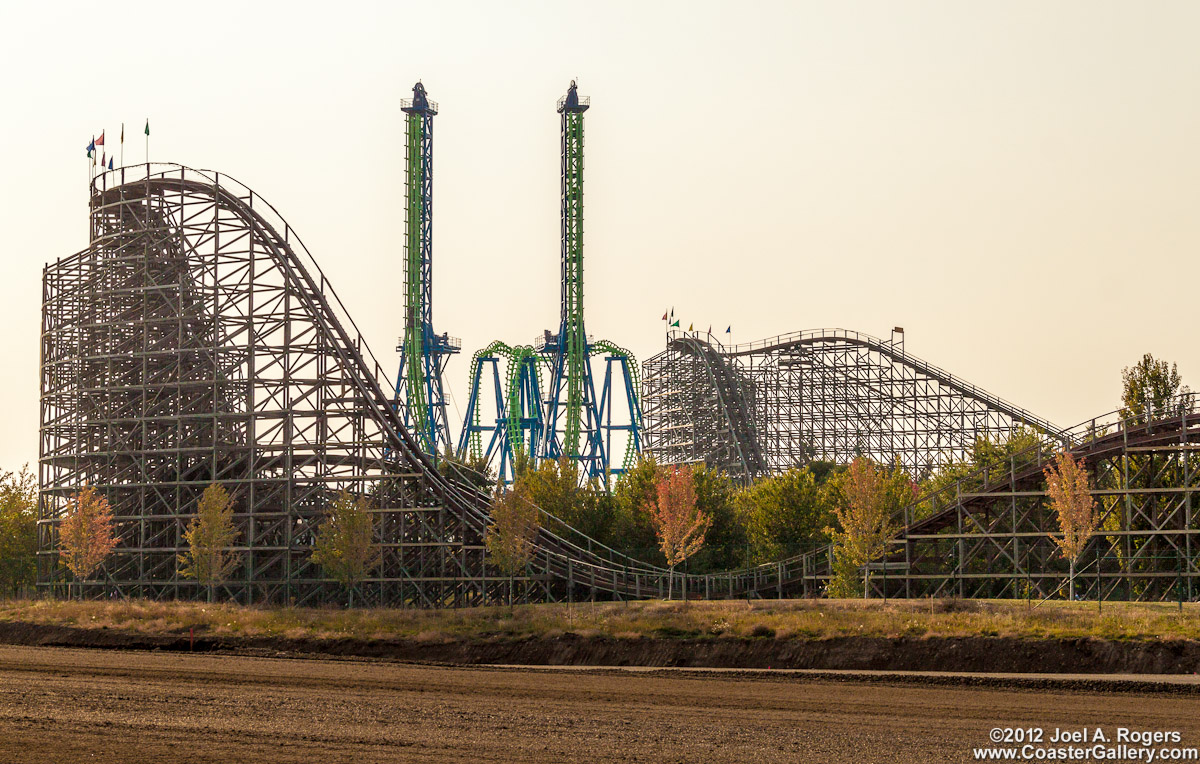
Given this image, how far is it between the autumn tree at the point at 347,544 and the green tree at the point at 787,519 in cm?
1504

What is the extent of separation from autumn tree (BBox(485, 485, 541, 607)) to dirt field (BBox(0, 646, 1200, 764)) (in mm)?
15957

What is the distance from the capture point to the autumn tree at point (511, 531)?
154 ft

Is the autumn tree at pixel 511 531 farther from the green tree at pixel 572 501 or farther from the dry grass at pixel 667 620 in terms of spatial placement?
the green tree at pixel 572 501

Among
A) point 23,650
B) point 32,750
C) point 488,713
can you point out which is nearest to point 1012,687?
point 488,713

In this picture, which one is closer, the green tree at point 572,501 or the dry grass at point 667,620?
the dry grass at point 667,620

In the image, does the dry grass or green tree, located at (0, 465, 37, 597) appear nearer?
the dry grass

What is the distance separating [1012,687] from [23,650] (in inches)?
897

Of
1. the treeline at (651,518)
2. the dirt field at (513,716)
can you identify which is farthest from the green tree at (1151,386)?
the dirt field at (513,716)

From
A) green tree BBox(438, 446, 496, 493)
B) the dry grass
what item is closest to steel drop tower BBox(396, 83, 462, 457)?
green tree BBox(438, 446, 496, 493)

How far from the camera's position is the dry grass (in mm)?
34344

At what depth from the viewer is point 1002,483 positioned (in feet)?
151

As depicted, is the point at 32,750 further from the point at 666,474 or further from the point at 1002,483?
the point at 666,474

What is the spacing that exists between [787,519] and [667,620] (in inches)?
763

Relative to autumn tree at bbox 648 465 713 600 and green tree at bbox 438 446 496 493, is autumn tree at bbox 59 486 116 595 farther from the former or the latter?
autumn tree at bbox 648 465 713 600
